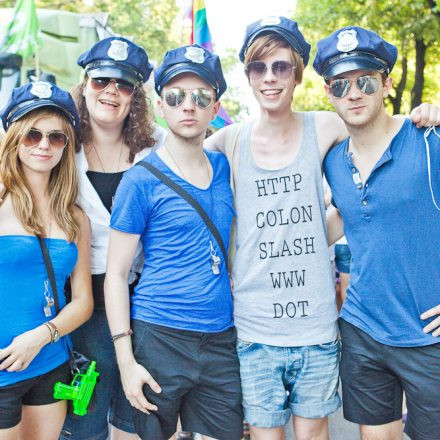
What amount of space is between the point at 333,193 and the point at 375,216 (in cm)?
30

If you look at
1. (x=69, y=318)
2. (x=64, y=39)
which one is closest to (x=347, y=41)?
(x=69, y=318)

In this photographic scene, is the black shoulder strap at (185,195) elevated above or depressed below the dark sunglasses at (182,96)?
below

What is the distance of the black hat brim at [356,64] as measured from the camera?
2.66 m

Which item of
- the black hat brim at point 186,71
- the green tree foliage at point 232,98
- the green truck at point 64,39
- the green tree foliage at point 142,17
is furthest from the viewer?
the green tree foliage at point 232,98

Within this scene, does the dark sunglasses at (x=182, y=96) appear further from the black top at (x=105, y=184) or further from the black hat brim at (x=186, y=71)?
the black top at (x=105, y=184)

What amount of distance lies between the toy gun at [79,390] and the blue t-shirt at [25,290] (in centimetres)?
12

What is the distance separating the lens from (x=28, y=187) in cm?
274

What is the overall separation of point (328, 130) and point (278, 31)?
0.59 metres

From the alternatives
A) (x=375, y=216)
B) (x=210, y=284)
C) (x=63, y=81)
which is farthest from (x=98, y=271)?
(x=63, y=81)

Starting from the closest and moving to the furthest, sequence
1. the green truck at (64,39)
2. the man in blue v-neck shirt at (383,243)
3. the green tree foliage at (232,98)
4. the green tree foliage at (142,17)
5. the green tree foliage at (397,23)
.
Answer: the man in blue v-neck shirt at (383,243) → the green truck at (64,39) → the green tree foliage at (397,23) → the green tree foliage at (142,17) → the green tree foliage at (232,98)

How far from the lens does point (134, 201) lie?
2604 mm

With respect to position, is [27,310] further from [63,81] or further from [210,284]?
[63,81]

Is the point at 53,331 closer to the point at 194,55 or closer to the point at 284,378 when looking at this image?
the point at 284,378

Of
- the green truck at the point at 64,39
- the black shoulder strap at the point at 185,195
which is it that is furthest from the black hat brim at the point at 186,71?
the green truck at the point at 64,39
